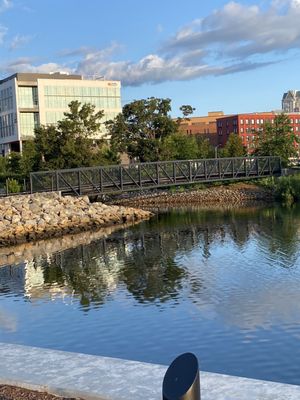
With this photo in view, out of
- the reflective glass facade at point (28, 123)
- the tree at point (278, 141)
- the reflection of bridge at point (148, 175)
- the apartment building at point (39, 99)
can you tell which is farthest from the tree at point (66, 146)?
the reflective glass facade at point (28, 123)

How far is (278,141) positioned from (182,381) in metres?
66.2

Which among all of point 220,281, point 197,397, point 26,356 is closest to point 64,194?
point 220,281

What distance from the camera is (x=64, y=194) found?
152ft

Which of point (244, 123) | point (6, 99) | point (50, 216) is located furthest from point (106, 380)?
point (244, 123)

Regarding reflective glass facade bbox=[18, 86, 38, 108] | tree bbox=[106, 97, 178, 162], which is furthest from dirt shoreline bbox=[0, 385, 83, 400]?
reflective glass facade bbox=[18, 86, 38, 108]

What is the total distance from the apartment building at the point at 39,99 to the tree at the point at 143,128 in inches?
1305

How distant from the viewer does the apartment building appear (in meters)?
101

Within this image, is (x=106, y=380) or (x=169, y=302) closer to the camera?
(x=106, y=380)

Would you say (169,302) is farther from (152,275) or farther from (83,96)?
(83,96)

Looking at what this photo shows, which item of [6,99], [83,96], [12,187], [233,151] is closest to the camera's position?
[12,187]

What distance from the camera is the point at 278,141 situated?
68.9m

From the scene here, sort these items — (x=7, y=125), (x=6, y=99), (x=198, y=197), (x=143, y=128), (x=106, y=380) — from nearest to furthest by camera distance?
(x=106, y=380) → (x=198, y=197) → (x=143, y=128) → (x=6, y=99) → (x=7, y=125)

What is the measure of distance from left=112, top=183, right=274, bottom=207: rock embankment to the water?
2597cm

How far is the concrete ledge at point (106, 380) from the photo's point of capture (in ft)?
22.8
